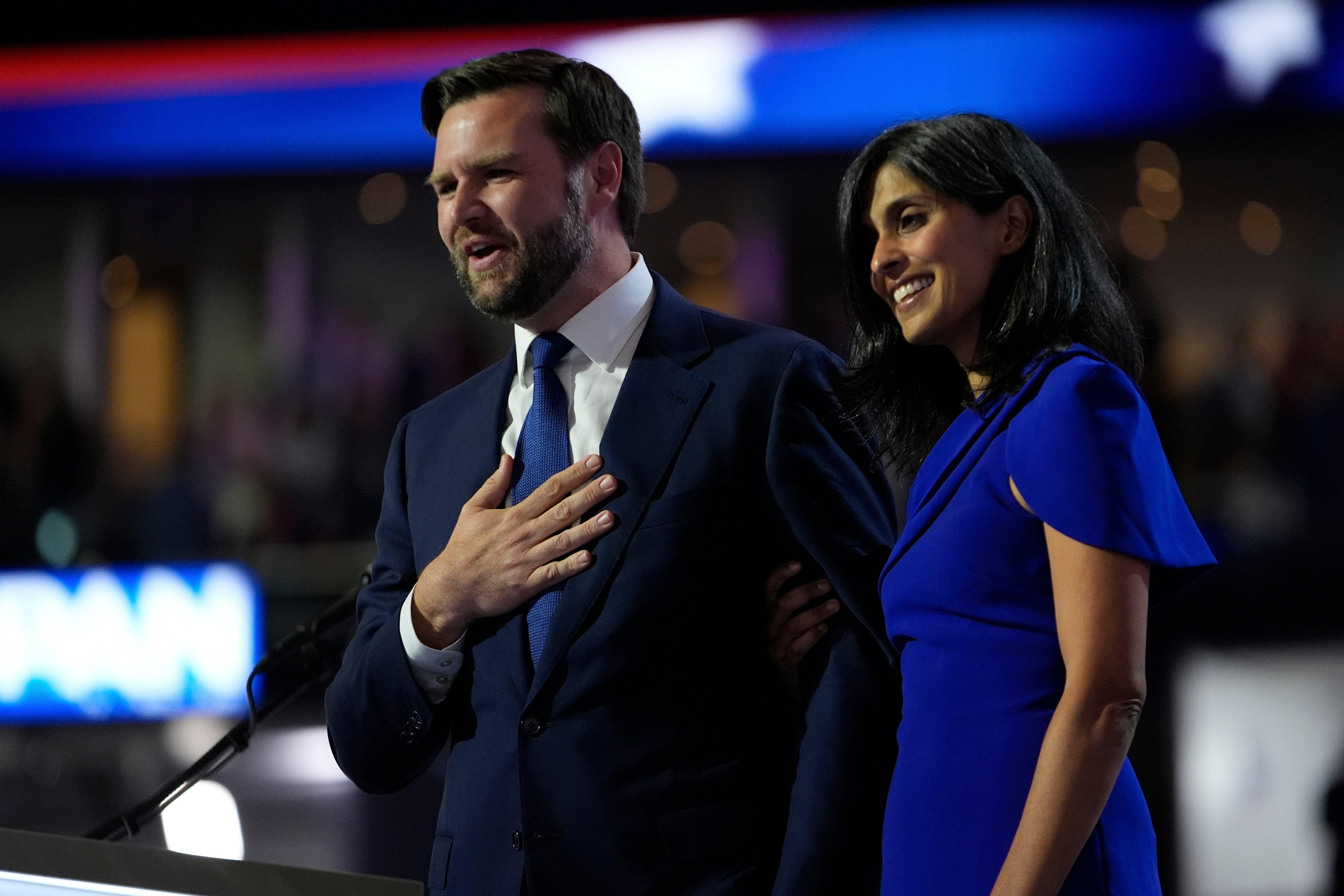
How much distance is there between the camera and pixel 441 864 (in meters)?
1.63

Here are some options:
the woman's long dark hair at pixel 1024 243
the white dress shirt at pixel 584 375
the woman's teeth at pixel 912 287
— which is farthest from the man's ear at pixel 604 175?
the woman's teeth at pixel 912 287

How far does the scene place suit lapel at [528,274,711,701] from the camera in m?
1.56

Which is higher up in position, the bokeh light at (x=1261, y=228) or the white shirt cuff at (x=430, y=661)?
the bokeh light at (x=1261, y=228)

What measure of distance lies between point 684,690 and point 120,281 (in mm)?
6068

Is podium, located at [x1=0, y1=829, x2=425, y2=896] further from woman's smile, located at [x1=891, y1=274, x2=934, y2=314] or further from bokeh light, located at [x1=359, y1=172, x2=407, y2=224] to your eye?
bokeh light, located at [x1=359, y1=172, x2=407, y2=224]

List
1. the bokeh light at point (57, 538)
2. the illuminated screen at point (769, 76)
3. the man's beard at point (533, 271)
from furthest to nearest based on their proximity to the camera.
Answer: the bokeh light at point (57, 538) → the illuminated screen at point (769, 76) → the man's beard at point (533, 271)

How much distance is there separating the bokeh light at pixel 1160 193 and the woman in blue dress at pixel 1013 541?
4761 mm

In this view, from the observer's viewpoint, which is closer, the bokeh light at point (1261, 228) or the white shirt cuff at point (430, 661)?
the white shirt cuff at point (430, 661)

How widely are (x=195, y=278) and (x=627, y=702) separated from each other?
19.5 feet

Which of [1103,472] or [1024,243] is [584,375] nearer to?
[1024,243]

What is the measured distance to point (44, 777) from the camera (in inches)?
180

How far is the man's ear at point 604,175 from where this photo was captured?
6.03 ft

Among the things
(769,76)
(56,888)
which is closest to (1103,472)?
(56,888)

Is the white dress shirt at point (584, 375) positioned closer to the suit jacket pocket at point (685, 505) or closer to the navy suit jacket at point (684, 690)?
the navy suit jacket at point (684, 690)
